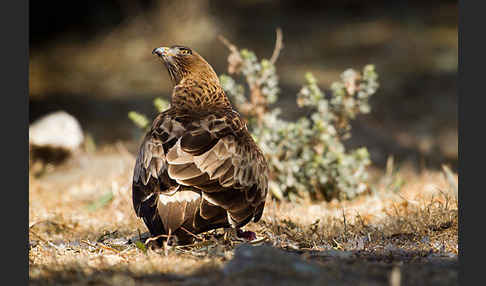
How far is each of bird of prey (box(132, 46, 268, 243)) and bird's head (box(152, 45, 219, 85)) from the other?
348 millimetres

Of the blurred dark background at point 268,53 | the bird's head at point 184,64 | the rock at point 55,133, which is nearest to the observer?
the bird's head at point 184,64

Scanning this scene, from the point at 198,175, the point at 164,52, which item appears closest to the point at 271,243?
the point at 198,175

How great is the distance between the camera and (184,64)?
4414 millimetres

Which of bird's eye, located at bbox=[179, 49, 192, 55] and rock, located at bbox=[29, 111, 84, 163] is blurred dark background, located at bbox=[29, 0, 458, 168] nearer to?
rock, located at bbox=[29, 111, 84, 163]

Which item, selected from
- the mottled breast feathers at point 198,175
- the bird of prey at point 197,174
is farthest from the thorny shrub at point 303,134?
the mottled breast feathers at point 198,175

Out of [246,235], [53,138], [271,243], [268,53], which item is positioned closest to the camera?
[271,243]

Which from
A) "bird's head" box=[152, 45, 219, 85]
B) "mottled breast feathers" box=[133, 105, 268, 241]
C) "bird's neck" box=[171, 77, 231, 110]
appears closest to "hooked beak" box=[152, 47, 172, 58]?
"bird's head" box=[152, 45, 219, 85]

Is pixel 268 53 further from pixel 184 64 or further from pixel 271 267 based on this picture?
pixel 271 267

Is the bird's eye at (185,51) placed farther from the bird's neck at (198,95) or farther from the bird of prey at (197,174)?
the bird of prey at (197,174)

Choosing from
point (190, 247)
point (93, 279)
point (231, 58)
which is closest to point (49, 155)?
point (231, 58)

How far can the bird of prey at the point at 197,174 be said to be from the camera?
3467 millimetres

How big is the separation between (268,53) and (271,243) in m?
9.03

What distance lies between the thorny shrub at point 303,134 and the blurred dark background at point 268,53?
2323 millimetres

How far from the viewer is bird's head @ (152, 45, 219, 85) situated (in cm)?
439
